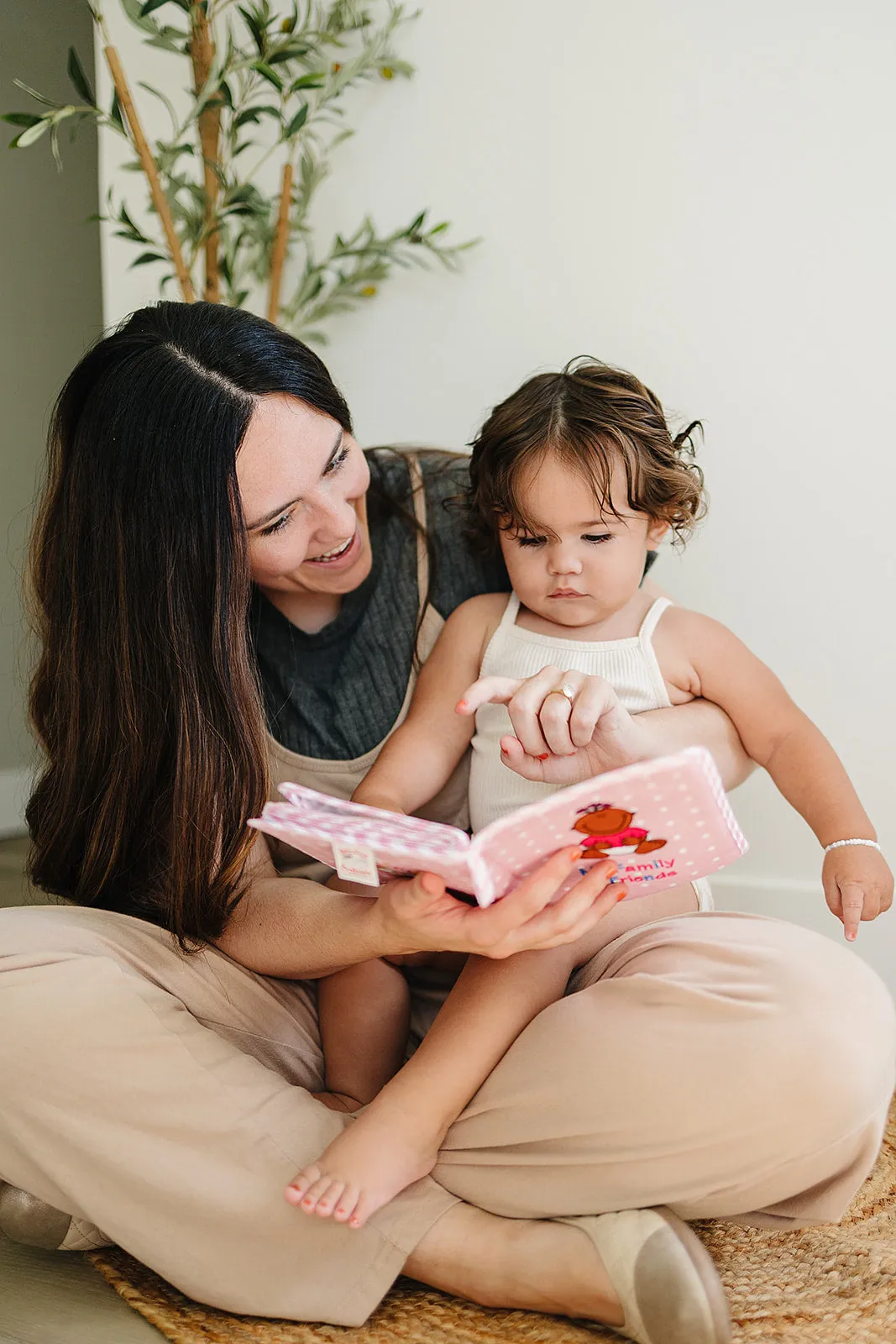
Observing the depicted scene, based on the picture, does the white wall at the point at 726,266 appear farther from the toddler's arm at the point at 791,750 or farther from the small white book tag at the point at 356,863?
the small white book tag at the point at 356,863

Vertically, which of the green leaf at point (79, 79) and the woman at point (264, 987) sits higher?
the green leaf at point (79, 79)

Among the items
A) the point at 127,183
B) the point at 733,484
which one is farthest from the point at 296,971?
the point at 127,183

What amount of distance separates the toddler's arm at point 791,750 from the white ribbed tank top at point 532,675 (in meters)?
0.04

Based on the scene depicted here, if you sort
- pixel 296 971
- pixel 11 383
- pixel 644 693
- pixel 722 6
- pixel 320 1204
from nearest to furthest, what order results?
1. pixel 320 1204
2. pixel 296 971
3. pixel 644 693
4. pixel 722 6
5. pixel 11 383

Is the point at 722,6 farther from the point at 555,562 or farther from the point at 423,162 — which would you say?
the point at 555,562

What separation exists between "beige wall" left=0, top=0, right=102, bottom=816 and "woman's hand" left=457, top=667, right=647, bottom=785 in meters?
2.35

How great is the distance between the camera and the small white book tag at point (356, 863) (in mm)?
836

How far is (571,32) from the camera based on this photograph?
1620mm

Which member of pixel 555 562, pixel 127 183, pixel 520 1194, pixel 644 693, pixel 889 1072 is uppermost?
pixel 127 183

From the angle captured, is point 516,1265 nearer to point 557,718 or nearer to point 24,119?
point 557,718

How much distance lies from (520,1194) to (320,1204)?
179 millimetres

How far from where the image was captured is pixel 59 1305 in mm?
998

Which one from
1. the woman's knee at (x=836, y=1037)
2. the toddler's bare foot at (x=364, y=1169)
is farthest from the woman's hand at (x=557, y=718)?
the toddler's bare foot at (x=364, y=1169)

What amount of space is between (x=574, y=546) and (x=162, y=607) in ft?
1.44
